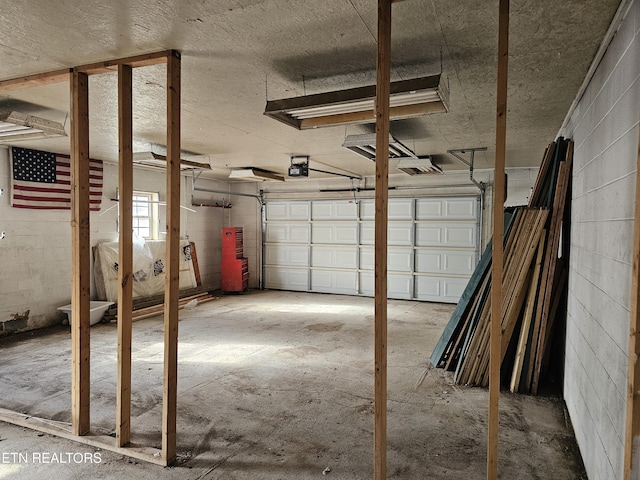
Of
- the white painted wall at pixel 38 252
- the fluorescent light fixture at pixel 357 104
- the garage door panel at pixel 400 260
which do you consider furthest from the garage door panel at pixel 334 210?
the fluorescent light fixture at pixel 357 104

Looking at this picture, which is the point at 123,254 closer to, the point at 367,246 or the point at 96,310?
the point at 96,310

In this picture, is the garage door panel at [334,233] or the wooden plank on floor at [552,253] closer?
the wooden plank on floor at [552,253]

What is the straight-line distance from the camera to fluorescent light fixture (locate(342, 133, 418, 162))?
402cm

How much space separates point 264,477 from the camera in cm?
251

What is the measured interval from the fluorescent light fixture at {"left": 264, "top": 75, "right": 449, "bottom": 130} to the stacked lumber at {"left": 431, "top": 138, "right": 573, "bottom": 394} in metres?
1.54

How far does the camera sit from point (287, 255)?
9805mm

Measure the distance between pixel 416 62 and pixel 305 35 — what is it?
2.67ft

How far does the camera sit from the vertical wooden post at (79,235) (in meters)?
2.81

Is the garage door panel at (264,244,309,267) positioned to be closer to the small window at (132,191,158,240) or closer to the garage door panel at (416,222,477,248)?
the garage door panel at (416,222,477,248)

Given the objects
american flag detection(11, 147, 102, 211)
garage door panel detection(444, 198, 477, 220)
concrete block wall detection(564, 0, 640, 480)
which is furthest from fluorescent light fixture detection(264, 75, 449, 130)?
garage door panel detection(444, 198, 477, 220)

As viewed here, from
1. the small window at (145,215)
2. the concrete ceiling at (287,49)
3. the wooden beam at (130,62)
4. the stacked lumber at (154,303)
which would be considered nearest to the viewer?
the concrete ceiling at (287,49)

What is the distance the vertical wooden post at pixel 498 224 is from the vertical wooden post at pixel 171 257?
70.4 inches

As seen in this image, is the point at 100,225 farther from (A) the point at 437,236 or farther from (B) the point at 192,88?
(A) the point at 437,236

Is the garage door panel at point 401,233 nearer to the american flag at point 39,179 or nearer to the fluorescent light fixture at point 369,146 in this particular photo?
the fluorescent light fixture at point 369,146
